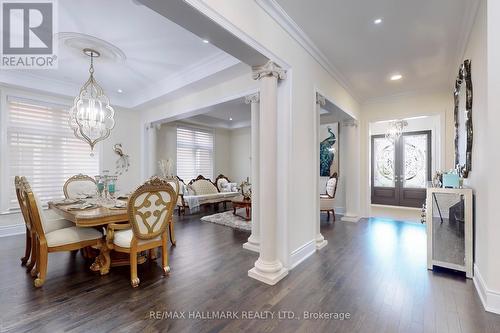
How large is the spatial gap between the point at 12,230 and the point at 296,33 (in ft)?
19.8

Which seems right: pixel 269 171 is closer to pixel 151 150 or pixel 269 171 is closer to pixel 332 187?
pixel 332 187

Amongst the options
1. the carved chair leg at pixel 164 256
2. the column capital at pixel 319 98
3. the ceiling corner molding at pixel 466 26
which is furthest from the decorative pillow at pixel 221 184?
the ceiling corner molding at pixel 466 26

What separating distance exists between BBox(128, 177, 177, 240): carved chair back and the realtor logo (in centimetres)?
238

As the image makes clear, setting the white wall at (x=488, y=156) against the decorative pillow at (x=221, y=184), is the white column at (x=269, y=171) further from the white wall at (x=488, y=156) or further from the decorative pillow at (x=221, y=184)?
the decorative pillow at (x=221, y=184)

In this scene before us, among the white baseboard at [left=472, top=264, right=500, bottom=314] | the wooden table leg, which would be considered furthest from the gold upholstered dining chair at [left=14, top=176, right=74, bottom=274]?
the white baseboard at [left=472, top=264, right=500, bottom=314]

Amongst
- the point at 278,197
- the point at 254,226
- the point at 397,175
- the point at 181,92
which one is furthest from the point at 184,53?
the point at 397,175

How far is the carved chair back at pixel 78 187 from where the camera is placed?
3.91 m

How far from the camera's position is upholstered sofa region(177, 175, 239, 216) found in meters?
6.27

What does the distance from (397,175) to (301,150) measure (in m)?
6.88

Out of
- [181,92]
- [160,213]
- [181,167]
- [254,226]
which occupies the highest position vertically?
[181,92]

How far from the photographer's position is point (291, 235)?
2875mm

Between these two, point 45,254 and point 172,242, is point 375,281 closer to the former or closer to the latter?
point 172,242

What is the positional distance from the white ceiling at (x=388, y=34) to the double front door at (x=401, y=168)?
160 inches

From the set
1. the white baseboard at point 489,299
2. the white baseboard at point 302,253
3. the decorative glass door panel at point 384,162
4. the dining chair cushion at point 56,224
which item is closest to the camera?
the white baseboard at point 489,299
